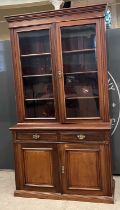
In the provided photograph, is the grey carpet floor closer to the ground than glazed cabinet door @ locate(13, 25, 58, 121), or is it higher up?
closer to the ground

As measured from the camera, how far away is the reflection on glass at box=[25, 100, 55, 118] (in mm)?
3205

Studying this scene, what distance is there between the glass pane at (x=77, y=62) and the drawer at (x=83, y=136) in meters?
0.70

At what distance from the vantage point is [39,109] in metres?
3.27

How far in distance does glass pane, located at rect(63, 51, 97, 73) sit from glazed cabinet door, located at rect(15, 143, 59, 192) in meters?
0.89

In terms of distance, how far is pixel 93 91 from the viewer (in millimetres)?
3049

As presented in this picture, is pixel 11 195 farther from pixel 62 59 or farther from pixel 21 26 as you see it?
pixel 21 26

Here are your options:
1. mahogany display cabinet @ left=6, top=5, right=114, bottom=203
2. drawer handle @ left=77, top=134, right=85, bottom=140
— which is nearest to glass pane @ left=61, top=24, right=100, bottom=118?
mahogany display cabinet @ left=6, top=5, right=114, bottom=203

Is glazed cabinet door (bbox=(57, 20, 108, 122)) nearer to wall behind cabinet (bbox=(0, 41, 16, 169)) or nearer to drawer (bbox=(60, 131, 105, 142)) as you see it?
drawer (bbox=(60, 131, 105, 142))

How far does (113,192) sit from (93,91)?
1154 millimetres

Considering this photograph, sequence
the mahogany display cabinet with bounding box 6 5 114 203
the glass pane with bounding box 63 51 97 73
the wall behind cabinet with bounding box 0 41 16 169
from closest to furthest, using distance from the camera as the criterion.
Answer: the mahogany display cabinet with bounding box 6 5 114 203 → the glass pane with bounding box 63 51 97 73 → the wall behind cabinet with bounding box 0 41 16 169

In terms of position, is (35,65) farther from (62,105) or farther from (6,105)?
(6,105)

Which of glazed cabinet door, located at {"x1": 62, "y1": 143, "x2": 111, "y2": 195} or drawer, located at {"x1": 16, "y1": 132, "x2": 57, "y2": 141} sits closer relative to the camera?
glazed cabinet door, located at {"x1": 62, "y1": 143, "x2": 111, "y2": 195}

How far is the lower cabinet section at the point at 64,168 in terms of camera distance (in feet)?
9.60

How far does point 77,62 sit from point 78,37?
27 cm
